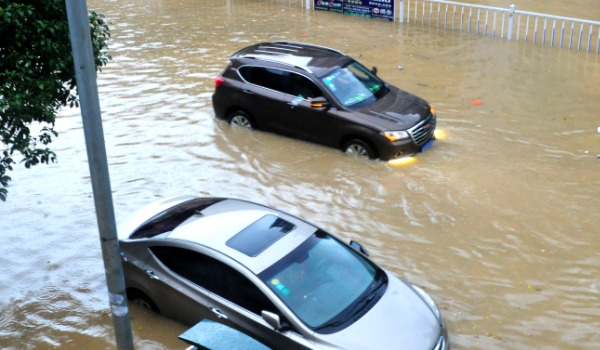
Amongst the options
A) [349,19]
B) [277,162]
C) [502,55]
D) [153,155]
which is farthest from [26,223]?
[349,19]

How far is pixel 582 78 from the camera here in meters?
14.6

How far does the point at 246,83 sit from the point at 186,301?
20.9ft

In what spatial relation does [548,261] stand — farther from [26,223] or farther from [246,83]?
[26,223]

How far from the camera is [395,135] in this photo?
10.6 m

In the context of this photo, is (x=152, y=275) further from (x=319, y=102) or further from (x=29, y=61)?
(x=319, y=102)

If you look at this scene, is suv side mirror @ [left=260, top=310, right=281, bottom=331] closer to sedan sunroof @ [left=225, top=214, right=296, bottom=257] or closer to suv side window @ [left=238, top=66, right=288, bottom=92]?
sedan sunroof @ [left=225, top=214, right=296, bottom=257]

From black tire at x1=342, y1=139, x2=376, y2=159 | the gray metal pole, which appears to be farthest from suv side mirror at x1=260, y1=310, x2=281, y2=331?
black tire at x1=342, y1=139, x2=376, y2=159

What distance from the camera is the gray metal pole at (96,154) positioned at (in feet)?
14.7

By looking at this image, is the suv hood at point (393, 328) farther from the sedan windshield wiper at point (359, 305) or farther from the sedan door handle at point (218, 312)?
the sedan door handle at point (218, 312)

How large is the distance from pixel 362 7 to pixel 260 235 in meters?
15.5

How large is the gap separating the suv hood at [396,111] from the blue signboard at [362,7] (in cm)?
893

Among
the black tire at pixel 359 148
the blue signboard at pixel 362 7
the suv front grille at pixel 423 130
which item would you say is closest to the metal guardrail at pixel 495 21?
the blue signboard at pixel 362 7

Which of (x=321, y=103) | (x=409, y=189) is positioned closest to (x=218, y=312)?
(x=409, y=189)

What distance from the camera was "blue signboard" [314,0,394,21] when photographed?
19953 millimetres
